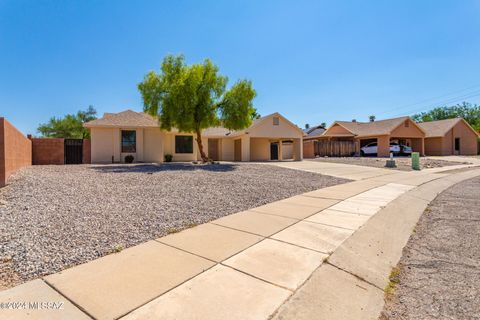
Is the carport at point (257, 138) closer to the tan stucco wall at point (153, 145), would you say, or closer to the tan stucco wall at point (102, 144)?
the tan stucco wall at point (153, 145)

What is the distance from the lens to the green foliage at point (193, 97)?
53.5 ft

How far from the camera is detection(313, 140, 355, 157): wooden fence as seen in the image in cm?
3231

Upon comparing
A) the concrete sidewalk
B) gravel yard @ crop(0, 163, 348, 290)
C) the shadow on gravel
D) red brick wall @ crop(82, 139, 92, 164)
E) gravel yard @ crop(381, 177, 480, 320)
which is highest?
red brick wall @ crop(82, 139, 92, 164)

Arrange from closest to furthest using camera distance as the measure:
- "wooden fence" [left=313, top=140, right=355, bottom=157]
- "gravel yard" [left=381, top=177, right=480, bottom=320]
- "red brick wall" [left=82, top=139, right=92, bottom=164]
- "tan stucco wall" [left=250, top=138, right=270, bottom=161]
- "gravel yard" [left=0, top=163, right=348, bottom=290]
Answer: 1. "gravel yard" [left=381, top=177, right=480, bottom=320]
2. "gravel yard" [left=0, top=163, right=348, bottom=290]
3. "red brick wall" [left=82, top=139, right=92, bottom=164]
4. "tan stucco wall" [left=250, top=138, right=270, bottom=161]
5. "wooden fence" [left=313, top=140, right=355, bottom=157]

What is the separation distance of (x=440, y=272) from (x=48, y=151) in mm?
22342

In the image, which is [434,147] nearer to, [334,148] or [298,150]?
[334,148]

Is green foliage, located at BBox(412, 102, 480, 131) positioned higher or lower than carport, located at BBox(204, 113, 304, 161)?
higher

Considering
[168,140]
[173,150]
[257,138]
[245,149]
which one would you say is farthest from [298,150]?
[168,140]

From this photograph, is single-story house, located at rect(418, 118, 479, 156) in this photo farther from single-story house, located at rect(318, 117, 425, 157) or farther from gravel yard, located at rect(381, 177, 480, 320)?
gravel yard, located at rect(381, 177, 480, 320)

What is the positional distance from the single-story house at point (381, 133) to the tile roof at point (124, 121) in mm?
23383

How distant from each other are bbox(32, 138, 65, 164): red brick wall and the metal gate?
453mm

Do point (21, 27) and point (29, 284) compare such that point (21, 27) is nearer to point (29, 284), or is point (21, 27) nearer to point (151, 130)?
point (151, 130)

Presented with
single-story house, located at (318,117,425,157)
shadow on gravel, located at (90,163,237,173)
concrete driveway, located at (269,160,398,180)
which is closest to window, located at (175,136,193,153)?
shadow on gravel, located at (90,163,237,173)

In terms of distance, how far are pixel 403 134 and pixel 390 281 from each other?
32.3 metres
